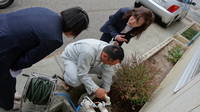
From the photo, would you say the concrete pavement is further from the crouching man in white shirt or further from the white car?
the crouching man in white shirt

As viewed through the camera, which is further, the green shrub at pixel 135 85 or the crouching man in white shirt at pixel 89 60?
the green shrub at pixel 135 85

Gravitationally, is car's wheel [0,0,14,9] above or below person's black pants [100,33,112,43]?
above

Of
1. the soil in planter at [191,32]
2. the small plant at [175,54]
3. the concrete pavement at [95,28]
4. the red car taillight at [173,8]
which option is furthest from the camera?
the soil in planter at [191,32]

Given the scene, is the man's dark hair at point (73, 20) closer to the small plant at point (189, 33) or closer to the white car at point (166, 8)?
the white car at point (166, 8)

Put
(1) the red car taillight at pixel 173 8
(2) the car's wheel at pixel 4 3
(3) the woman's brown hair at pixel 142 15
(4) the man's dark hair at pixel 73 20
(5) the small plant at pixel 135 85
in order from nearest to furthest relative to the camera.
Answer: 1. (4) the man's dark hair at pixel 73 20
2. (5) the small plant at pixel 135 85
3. (3) the woman's brown hair at pixel 142 15
4. (2) the car's wheel at pixel 4 3
5. (1) the red car taillight at pixel 173 8

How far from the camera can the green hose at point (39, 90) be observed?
2.02m

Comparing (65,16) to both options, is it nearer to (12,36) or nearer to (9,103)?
(12,36)

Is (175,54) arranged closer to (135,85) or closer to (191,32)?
(191,32)

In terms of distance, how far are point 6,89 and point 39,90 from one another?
36 centimetres

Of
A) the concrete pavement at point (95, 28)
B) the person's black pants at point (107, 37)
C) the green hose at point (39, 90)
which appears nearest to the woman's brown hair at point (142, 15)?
the person's black pants at point (107, 37)

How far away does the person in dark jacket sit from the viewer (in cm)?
154

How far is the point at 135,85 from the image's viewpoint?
8.18ft

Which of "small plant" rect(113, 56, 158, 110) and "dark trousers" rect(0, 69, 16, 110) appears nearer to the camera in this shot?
"dark trousers" rect(0, 69, 16, 110)

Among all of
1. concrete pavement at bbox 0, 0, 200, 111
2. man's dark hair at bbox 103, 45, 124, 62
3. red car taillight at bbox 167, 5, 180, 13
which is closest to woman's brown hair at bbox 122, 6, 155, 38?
man's dark hair at bbox 103, 45, 124, 62
